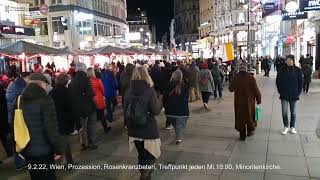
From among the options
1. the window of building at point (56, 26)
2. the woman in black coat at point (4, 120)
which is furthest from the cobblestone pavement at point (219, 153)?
the window of building at point (56, 26)

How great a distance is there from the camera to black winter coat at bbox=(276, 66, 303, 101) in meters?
9.61

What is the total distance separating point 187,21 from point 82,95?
135482 millimetres

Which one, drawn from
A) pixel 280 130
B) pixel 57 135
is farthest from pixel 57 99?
pixel 280 130

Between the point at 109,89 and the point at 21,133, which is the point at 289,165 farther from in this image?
the point at 109,89

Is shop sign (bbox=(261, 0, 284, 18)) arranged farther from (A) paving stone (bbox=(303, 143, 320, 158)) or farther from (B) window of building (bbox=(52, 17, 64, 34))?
(B) window of building (bbox=(52, 17, 64, 34))

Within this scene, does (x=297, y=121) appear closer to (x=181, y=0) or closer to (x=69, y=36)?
(x=69, y=36)

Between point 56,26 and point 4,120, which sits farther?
point 56,26

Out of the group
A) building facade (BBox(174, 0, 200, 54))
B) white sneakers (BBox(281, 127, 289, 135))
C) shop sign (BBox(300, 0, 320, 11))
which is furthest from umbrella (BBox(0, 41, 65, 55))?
building facade (BBox(174, 0, 200, 54))

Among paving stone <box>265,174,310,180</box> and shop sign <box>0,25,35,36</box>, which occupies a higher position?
shop sign <box>0,25,35,36</box>

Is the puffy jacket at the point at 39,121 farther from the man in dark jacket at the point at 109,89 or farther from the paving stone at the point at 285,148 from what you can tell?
the man in dark jacket at the point at 109,89

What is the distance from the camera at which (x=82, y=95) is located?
848 centimetres

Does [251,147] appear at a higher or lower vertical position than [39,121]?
lower

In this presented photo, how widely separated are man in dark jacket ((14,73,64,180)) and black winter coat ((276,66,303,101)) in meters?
6.28

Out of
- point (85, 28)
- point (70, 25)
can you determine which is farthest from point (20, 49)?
point (85, 28)
